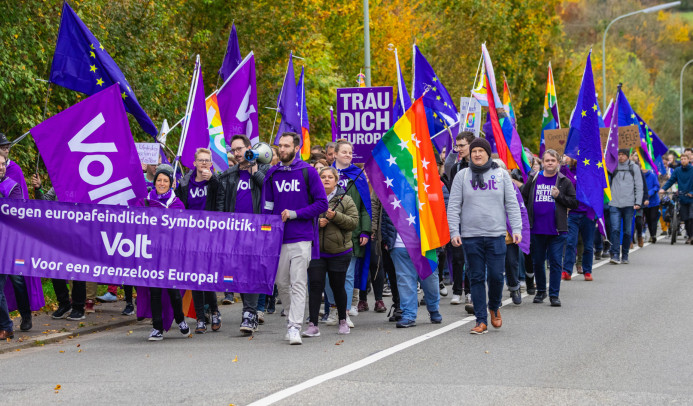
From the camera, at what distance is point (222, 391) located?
7.61 meters

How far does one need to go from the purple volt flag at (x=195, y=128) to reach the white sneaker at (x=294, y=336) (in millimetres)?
2833

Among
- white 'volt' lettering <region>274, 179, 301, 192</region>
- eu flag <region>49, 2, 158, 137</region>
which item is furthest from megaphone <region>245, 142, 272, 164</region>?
eu flag <region>49, 2, 158, 137</region>

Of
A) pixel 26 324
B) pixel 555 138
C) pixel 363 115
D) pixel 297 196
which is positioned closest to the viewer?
pixel 297 196

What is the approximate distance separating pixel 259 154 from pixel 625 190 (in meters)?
11.5

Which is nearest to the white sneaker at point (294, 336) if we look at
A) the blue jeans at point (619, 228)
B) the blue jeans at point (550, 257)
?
the blue jeans at point (550, 257)

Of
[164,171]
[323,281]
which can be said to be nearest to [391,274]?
[323,281]

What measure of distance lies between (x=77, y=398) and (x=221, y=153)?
632cm

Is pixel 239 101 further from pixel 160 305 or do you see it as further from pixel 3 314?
pixel 3 314

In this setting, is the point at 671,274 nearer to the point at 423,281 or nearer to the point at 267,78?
the point at 423,281

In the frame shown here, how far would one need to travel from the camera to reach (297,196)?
393 inches

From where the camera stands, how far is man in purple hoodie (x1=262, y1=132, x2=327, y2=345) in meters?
9.92

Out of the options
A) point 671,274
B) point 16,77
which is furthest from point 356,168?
point 671,274

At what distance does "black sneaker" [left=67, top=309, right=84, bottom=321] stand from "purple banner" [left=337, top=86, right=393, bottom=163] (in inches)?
159

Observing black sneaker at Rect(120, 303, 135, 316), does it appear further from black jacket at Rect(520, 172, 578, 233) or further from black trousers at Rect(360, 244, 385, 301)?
black jacket at Rect(520, 172, 578, 233)
